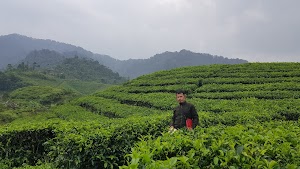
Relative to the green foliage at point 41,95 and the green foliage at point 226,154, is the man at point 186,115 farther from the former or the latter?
the green foliage at point 41,95

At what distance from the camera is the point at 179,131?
705 cm

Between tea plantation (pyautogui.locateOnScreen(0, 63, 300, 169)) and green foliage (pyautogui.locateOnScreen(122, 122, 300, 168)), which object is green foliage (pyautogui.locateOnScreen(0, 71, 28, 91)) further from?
green foliage (pyautogui.locateOnScreen(122, 122, 300, 168))

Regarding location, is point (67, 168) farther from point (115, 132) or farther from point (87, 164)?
point (115, 132)

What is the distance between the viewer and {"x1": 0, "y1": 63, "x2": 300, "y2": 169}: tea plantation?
13.7ft

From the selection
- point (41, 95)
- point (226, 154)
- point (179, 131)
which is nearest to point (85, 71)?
point (41, 95)

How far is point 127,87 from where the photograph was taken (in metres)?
33.0

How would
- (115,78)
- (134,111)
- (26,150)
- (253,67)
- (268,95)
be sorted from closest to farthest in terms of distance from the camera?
(26,150) → (268,95) → (134,111) → (253,67) → (115,78)

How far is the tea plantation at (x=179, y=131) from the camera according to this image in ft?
13.7

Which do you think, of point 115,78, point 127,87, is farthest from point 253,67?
point 115,78

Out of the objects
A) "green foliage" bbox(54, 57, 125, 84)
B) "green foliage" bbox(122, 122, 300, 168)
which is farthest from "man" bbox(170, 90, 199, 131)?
"green foliage" bbox(54, 57, 125, 84)

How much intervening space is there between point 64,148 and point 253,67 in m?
26.1

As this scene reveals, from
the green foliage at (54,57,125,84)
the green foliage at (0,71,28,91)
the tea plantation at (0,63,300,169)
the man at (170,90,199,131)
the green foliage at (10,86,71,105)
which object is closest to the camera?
the tea plantation at (0,63,300,169)

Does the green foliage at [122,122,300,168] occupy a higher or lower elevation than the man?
higher

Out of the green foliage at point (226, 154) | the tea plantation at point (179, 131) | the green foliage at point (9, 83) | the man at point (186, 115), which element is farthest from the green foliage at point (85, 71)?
the green foliage at point (226, 154)
